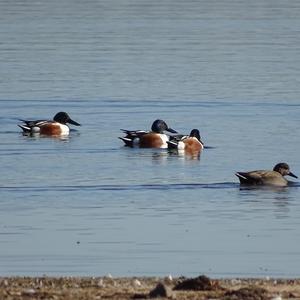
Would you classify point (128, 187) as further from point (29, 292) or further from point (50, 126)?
point (29, 292)

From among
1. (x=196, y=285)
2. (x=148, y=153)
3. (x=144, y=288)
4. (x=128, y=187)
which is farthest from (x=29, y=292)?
(x=148, y=153)

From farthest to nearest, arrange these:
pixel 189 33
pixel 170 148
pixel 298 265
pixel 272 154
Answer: pixel 189 33, pixel 170 148, pixel 272 154, pixel 298 265

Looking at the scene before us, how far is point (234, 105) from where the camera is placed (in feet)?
97.2

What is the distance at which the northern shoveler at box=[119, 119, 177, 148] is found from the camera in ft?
81.6

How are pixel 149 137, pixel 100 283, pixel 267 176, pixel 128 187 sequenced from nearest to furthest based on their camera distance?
pixel 100 283 → pixel 128 187 → pixel 267 176 → pixel 149 137

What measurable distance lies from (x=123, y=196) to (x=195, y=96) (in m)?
12.1

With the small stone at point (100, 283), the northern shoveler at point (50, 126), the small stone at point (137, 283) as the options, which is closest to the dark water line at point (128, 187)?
the northern shoveler at point (50, 126)

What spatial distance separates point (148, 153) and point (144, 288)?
13501mm

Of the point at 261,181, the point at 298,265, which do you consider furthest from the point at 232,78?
the point at 298,265

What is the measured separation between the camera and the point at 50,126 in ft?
87.9

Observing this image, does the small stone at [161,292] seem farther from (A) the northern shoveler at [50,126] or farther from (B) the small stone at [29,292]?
(A) the northern shoveler at [50,126]

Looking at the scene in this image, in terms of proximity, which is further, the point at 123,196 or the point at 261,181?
the point at 261,181

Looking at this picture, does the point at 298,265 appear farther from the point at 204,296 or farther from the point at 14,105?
the point at 14,105

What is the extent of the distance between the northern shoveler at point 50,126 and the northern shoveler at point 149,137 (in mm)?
1798
